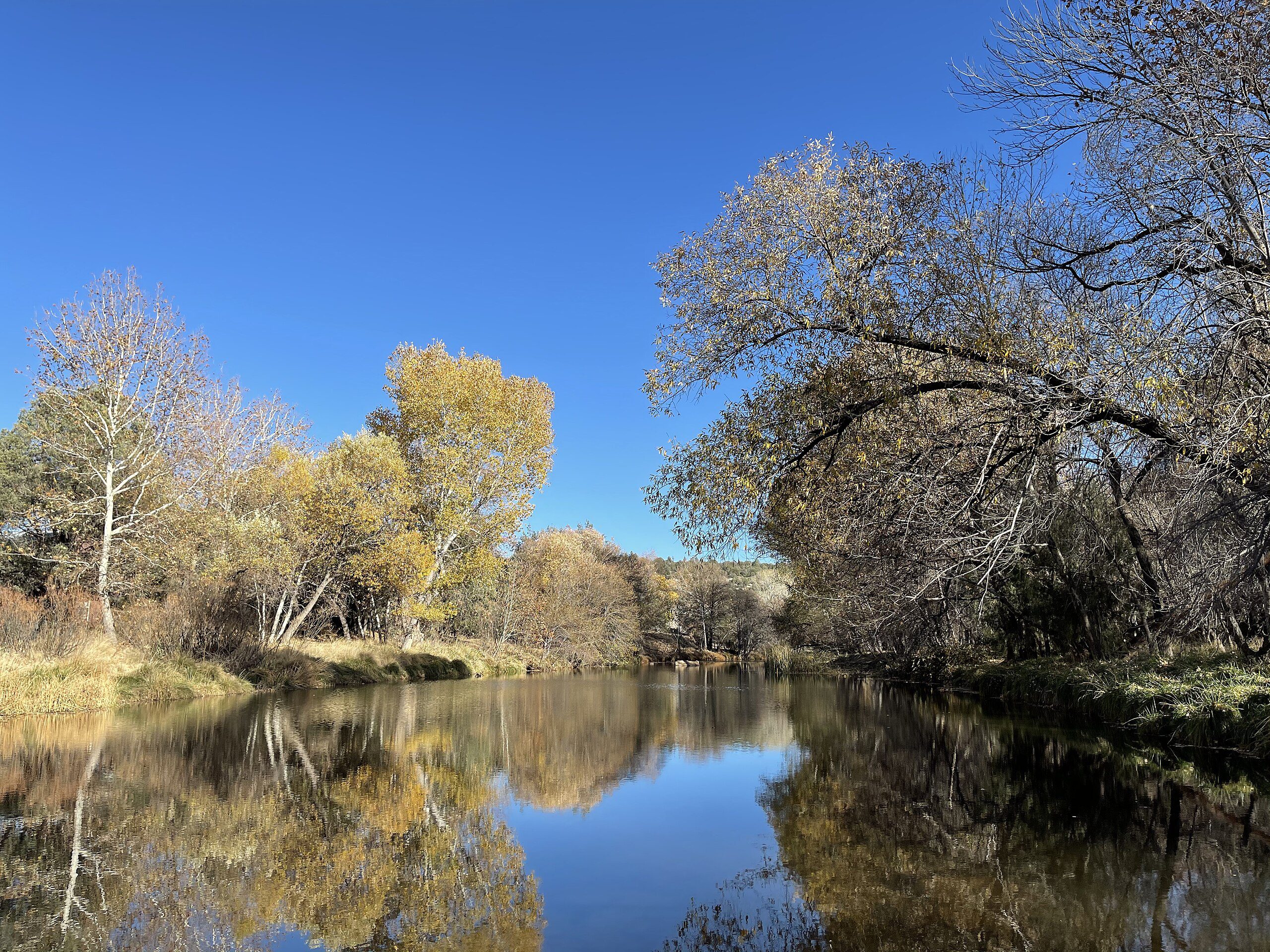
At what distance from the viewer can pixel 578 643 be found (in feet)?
138

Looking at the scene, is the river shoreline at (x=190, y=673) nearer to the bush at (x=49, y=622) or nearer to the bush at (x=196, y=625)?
the bush at (x=49, y=622)

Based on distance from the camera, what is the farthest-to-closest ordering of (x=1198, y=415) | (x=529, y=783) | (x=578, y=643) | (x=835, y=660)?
1. (x=578, y=643)
2. (x=835, y=660)
3. (x=529, y=783)
4. (x=1198, y=415)

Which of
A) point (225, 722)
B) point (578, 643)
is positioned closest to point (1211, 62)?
point (225, 722)

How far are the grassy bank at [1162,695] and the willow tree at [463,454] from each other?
707 inches

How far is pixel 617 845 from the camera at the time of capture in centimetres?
675

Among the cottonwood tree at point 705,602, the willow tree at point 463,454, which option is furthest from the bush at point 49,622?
the cottonwood tree at point 705,602

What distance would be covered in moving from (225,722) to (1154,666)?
53.6ft

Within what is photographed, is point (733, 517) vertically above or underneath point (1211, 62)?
underneath

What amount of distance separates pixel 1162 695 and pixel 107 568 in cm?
2166

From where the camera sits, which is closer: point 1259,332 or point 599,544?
point 1259,332

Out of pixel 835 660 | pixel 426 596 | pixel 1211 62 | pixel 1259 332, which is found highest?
pixel 1211 62

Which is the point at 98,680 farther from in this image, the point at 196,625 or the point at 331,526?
the point at 331,526

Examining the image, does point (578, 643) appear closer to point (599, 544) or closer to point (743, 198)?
point (599, 544)

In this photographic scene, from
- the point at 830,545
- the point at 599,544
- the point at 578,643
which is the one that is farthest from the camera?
the point at 599,544
